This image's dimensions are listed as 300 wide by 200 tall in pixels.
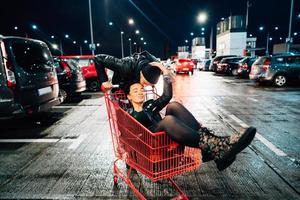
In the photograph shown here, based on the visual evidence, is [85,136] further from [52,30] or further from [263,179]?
[52,30]

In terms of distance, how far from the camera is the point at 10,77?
5.00 metres

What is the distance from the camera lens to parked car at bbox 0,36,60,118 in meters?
4.96

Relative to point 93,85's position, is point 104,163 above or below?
below

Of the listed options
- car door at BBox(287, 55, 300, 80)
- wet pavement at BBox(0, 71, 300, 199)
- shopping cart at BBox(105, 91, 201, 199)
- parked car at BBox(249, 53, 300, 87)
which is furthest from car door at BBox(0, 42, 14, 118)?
car door at BBox(287, 55, 300, 80)

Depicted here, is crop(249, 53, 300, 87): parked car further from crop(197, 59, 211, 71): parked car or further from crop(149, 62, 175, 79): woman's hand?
crop(197, 59, 211, 71): parked car

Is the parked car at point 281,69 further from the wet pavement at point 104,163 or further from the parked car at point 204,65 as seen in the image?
the parked car at point 204,65

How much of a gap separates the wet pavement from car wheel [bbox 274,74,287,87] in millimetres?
6480

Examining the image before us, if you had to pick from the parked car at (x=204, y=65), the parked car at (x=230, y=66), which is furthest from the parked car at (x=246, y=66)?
the parked car at (x=204, y=65)

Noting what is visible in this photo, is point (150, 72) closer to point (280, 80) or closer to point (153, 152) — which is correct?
point (153, 152)

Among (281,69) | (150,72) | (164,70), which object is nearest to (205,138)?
(164,70)

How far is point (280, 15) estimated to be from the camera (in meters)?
64.4

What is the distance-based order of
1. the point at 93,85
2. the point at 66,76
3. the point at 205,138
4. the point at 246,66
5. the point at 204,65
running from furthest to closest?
the point at 204,65, the point at 246,66, the point at 93,85, the point at 66,76, the point at 205,138

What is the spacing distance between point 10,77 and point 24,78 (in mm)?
316

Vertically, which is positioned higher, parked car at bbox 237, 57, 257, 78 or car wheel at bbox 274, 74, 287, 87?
parked car at bbox 237, 57, 257, 78
